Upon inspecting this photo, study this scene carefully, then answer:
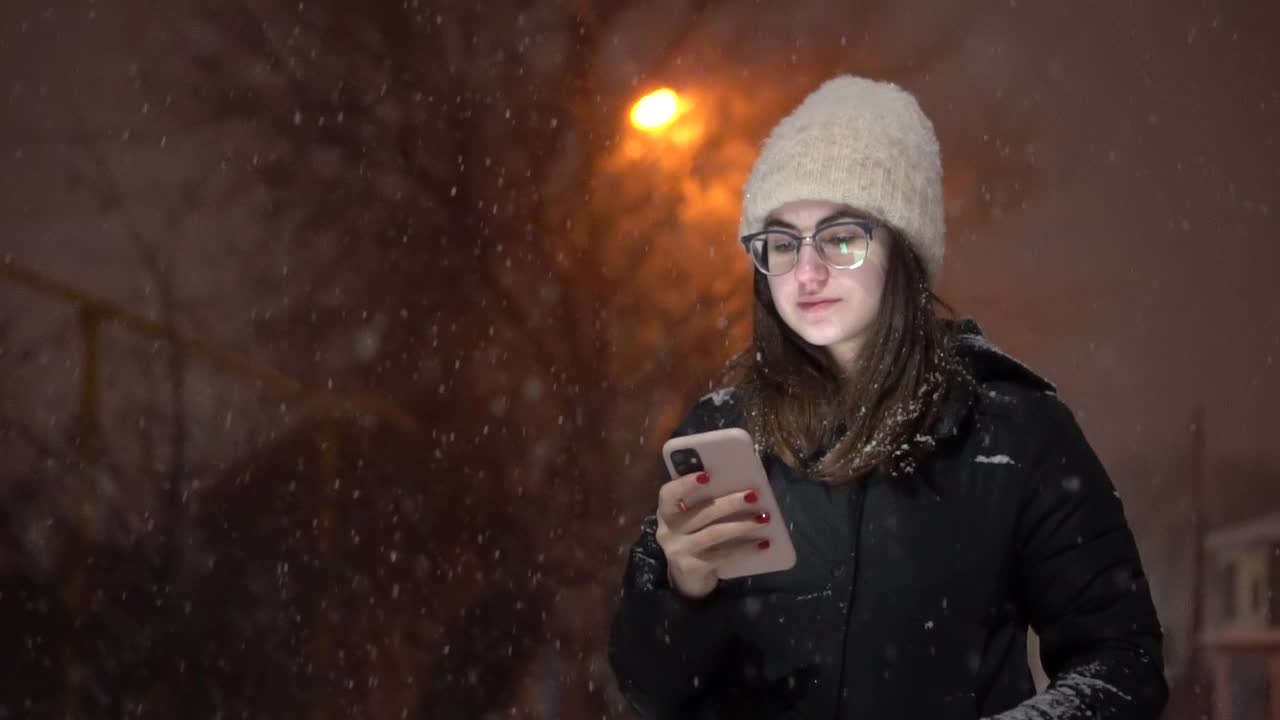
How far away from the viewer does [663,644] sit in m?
1.68

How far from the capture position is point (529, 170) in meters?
7.98

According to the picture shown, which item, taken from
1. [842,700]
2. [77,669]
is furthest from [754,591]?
[77,669]

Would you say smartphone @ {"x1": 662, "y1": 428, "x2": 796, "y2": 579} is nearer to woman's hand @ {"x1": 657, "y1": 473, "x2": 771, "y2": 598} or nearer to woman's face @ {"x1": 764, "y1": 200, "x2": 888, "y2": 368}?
woman's hand @ {"x1": 657, "y1": 473, "x2": 771, "y2": 598}

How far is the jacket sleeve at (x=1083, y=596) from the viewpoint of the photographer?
1.49 meters

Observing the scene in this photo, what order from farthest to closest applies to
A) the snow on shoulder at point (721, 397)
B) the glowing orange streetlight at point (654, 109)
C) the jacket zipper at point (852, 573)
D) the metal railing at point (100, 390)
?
the glowing orange streetlight at point (654, 109) → the metal railing at point (100, 390) → the snow on shoulder at point (721, 397) → the jacket zipper at point (852, 573)

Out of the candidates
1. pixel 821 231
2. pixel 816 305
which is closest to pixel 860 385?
pixel 816 305

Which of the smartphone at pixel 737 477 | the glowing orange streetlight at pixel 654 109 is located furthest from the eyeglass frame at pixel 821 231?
the glowing orange streetlight at pixel 654 109

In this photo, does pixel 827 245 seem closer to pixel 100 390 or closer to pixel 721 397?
pixel 721 397

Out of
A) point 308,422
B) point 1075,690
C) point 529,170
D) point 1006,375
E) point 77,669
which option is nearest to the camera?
point 1075,690

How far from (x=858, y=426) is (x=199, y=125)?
6683 mm

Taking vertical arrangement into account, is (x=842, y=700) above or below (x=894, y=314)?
below

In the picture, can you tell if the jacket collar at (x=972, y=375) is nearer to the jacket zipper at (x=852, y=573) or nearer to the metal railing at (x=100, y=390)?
the jacket zipper at (x=852, y=573)

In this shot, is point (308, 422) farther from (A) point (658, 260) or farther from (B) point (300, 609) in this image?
(A) point (658, 260)

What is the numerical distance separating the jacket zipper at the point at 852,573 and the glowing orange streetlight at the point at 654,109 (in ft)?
20.3
